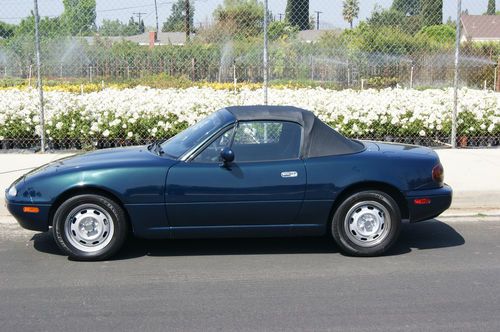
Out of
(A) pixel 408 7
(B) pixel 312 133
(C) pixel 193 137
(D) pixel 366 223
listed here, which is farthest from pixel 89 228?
(A) pixel 408 7

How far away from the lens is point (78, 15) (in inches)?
487

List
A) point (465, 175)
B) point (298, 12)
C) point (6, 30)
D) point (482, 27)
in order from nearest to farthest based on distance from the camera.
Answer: point (465, 175)
point (298, 12)
point (6, 30)
point (482, 27)

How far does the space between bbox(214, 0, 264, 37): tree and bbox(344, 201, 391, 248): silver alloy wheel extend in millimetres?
7407

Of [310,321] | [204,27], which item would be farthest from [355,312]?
[204,27]

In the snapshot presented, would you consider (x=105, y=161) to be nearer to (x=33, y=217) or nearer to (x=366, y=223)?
(x=33, y=217)

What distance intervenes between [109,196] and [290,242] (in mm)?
1948

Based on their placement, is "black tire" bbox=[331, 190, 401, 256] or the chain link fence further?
the chain link fence

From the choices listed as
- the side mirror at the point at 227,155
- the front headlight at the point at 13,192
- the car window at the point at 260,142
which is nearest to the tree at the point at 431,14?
the car window at the point at 260,142

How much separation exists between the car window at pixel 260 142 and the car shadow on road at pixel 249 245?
969mm

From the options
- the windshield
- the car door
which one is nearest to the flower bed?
the windshield

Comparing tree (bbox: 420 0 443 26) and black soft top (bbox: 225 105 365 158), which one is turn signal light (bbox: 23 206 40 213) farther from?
tree (bbox: 420 0 443 26)

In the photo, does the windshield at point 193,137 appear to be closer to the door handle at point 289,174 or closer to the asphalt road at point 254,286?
the door handle at point 289,174

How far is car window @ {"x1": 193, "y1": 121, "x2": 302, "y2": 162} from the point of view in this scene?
6.27 meters

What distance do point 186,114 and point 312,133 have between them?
567cm
